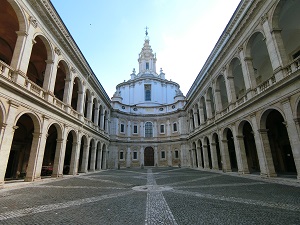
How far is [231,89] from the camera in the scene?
1678 centimetres

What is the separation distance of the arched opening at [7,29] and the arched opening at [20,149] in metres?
5.92

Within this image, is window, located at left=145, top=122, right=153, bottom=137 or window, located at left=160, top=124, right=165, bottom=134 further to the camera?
window, located at left=145, top=122, right=153, bottom=137

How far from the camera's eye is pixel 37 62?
17.0 metres

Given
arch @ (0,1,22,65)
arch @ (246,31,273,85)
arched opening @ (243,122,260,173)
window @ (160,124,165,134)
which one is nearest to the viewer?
arch @ (0,1,22,65)

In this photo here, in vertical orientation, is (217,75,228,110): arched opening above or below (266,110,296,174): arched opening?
above

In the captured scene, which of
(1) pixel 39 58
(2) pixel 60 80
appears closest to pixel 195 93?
(2) pixel 60 80

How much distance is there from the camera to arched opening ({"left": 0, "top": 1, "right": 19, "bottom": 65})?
37.9 ft

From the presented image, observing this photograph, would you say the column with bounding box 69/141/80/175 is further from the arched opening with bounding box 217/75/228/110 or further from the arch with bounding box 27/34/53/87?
the arched opening with bounding box 217/75/228/110

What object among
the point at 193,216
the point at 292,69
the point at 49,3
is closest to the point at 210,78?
the point at 292,69

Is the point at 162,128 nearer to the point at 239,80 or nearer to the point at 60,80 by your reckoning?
the point at 239,80

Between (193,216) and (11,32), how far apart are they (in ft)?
57.5

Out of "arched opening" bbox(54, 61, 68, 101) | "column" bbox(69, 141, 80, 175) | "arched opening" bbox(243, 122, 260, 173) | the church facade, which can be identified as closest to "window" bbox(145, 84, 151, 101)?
the church facade

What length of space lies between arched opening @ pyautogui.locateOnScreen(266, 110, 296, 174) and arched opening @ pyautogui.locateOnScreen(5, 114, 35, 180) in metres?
24.3

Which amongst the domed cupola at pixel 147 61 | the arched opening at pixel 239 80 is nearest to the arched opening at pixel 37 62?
the arched opening at pixel 239 80
